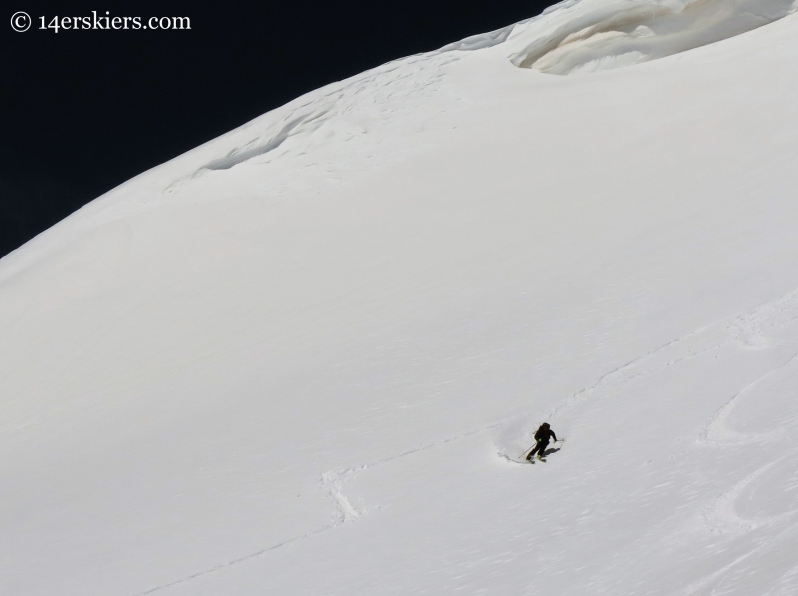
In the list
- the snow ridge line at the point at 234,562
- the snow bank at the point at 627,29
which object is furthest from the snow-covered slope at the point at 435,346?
the snow bank at the point at 627,29

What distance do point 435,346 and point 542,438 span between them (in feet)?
14.0

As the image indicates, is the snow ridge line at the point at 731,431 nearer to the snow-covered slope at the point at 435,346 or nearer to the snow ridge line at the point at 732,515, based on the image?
the snow-covered slope at the point at 435,346

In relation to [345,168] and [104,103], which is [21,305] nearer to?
[345,168]

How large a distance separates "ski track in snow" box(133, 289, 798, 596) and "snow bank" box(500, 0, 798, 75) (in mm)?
10726

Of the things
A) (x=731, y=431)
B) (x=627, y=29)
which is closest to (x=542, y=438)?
(x=731, y=431)

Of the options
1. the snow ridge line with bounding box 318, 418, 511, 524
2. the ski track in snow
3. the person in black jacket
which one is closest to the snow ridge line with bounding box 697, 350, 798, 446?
the ski track in snow

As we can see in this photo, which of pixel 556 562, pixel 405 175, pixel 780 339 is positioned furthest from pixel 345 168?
pixel 556 562

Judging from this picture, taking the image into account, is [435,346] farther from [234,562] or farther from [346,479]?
[234,562]

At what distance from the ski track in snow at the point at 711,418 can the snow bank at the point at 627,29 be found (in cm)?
1073

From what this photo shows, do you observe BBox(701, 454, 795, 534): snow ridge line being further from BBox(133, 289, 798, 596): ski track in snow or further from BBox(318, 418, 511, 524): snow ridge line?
BBox(318, 418, 511, 524): snow ridge line

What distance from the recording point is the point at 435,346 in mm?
16531

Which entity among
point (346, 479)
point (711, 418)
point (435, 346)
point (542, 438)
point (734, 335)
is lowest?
point (346, 479)

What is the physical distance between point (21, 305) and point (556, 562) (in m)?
13.7

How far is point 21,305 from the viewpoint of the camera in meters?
20.4
